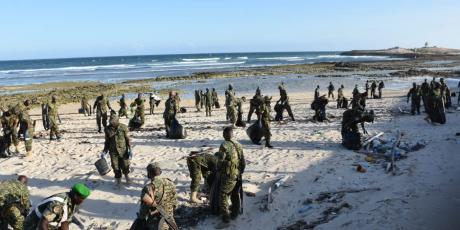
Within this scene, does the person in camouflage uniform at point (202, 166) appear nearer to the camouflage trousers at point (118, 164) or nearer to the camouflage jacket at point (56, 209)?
the camouflage trousers at point (118, 164)

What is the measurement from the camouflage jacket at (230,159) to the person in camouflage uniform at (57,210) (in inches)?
114

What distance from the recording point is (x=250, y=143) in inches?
540

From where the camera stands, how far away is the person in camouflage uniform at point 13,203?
20.8 feet

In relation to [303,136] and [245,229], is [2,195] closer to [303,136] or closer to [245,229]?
[245,229]

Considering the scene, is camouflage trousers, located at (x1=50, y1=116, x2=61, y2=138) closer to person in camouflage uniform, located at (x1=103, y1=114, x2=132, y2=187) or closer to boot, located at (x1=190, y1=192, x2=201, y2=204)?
person in camouflage uniform, located at (x1=103, y1=114, x2=132, y2=187)

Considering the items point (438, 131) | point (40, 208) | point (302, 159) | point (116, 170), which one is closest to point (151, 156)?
point (116, 170)

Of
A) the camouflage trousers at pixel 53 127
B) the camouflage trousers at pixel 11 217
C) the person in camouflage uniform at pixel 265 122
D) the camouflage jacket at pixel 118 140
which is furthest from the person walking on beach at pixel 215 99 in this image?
the camouflage trousers at pixel 11 217

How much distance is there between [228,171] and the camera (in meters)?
7.61

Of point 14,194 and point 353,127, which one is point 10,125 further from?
point 353,127

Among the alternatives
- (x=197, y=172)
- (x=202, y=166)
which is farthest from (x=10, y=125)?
(x=202, y=166)

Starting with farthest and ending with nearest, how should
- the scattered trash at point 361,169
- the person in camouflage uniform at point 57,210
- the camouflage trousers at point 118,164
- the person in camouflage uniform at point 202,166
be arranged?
the scattered trash at point 361,169, the camouflage trousers at point 118,164, the person in camouflage uniform at point 202,166, the person in camouflage uniform at point 57,210

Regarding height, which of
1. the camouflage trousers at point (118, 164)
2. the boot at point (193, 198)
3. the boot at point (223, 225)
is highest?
the camouflage trousers at point (118, 164)

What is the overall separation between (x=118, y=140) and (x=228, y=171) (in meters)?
3.02

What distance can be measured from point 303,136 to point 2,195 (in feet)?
32.5
